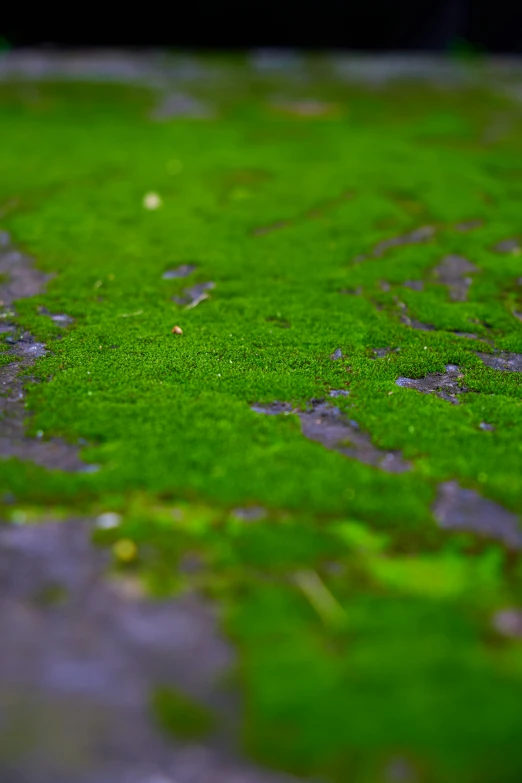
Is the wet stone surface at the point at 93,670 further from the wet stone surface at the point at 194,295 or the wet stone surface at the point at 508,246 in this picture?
the wet stone surface at the point at 508,246

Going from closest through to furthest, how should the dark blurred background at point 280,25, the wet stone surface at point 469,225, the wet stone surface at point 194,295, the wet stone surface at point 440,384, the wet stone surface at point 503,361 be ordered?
the wet stone surface at point 440,384, the wet stone surface at point 503,361, the wet stone surface at point 194,295, the wet stone surface at point 469,225, the dark blurred background at point 280,25

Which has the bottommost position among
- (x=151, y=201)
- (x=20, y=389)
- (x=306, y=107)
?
(x=20, y=389)

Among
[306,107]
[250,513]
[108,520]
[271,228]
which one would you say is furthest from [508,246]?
[306,107]

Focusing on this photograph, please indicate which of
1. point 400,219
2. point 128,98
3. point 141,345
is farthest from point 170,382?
point 128,98

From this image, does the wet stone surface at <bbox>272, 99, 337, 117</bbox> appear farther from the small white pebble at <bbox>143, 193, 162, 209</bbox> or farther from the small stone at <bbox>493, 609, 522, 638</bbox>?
the small stone at <bbox>493, 609, 522, 638</bbox>

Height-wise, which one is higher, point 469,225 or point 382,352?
point 469,225

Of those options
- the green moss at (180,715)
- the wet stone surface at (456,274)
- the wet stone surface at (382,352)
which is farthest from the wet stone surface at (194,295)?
the green moss at (180,715)

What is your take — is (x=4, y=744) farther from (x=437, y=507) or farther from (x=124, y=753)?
(x=437, y=507)

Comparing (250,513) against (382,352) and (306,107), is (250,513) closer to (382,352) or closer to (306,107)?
(382,352)

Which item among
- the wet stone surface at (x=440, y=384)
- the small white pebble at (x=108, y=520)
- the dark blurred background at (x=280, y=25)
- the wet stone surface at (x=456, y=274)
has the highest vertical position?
the dark blurred background at (x=280, y=25)
